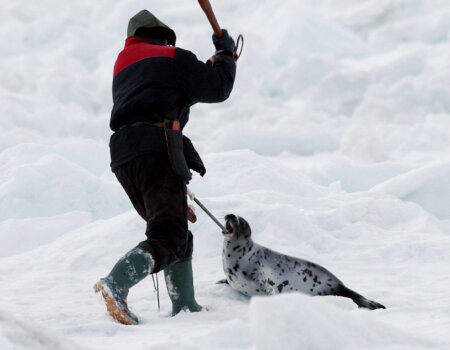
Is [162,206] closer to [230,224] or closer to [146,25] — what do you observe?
[230,224]

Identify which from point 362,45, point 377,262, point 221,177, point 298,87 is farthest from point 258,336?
point 362,45

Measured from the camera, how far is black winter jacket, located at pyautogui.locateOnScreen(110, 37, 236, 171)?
2.29 meters

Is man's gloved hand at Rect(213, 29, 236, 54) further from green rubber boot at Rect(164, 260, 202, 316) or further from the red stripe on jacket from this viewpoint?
green rubber boot at Rect(164, 260, 202, 316)

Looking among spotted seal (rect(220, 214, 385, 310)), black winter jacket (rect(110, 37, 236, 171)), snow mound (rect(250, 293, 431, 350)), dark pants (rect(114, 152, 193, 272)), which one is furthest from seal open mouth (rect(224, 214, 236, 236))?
snow mound (rect(250, 293, 431, 350))

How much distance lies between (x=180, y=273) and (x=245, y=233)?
1.54ft

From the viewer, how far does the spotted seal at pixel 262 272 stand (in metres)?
2.76

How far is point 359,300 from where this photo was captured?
2652mm

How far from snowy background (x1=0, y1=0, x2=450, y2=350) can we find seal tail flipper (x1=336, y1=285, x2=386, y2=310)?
121 millimetres

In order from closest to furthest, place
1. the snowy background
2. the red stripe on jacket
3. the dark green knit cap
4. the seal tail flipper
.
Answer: the snowy background < the red stripe on jacket < the dark green knit cap < the seal tail flipper

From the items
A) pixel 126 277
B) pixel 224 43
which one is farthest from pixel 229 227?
pixel 224 43

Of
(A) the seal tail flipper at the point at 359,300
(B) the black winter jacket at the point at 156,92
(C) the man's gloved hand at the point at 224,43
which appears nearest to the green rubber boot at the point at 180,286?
(B) the black winter jacket at the point at 156,92

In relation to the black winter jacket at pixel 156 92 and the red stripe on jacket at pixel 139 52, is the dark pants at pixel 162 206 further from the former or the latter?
the red stripe on jacket at pixel 139 52

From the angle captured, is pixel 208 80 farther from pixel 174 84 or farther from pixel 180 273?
pixel 180 273

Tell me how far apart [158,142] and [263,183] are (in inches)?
177
